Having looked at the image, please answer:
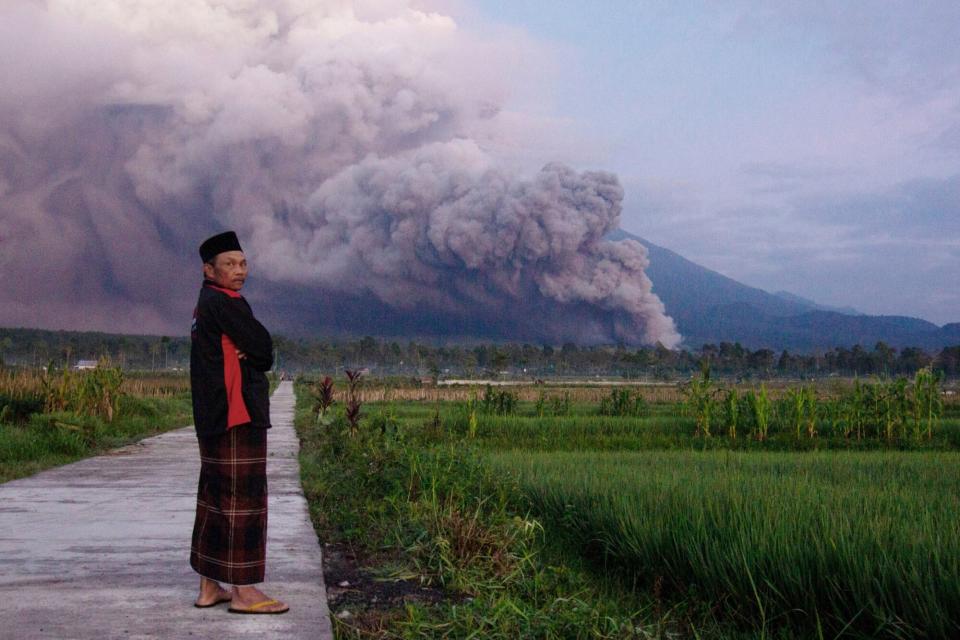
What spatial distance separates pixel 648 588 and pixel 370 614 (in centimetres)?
168

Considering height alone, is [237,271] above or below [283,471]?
above

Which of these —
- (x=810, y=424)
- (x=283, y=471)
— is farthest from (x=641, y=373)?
(x=283, y=471)

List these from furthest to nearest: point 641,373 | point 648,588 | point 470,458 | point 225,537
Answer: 1. point 641,373
2. point 470,458
3. point 648,588
4. point 225,537

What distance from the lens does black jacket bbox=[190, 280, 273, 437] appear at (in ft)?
13.0

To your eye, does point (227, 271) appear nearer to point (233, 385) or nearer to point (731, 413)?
point (233, 385)

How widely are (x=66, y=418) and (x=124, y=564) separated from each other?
29.4ft

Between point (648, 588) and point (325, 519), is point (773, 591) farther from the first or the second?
point (325, 519)

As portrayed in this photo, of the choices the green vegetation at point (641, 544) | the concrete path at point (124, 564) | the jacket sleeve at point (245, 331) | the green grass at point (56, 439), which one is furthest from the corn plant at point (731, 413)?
the jacket sleeve at point (245, 331)

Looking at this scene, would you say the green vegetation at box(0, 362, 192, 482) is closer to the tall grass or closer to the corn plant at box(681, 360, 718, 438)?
the tall grass

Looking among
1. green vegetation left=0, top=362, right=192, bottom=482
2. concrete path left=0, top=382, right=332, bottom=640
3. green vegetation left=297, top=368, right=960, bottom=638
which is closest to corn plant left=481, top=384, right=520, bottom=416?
green vegetation left=0, top=362, right=192, bottom=482

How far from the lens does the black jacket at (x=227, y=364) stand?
3961 mm

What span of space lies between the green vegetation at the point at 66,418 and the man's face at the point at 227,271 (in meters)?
A: 5.98

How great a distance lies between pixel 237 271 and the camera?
4105 millimetres

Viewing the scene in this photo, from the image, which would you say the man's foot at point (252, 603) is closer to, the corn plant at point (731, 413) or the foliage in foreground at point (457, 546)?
the foliage in foreground at point (457, 546)
